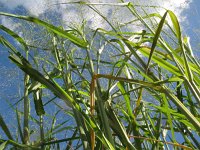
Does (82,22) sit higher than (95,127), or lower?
higher

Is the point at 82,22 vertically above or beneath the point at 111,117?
above

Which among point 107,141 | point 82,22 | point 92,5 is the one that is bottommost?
point 107,141

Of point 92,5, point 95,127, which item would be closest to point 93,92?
point 95,127

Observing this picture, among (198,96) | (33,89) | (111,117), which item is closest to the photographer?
(198,96)

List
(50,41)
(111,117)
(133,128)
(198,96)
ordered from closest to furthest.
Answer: (198,96) → (111,117) → (133,128) → (50,41)

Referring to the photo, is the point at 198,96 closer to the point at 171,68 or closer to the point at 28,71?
the point at 171,68

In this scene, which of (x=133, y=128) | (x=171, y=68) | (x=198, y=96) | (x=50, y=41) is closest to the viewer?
(x=198, y=96)

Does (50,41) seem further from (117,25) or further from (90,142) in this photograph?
(90,142)

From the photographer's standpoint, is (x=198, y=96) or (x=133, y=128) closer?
(x=198, y=96)

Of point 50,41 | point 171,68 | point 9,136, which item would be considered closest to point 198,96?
point 171,68
